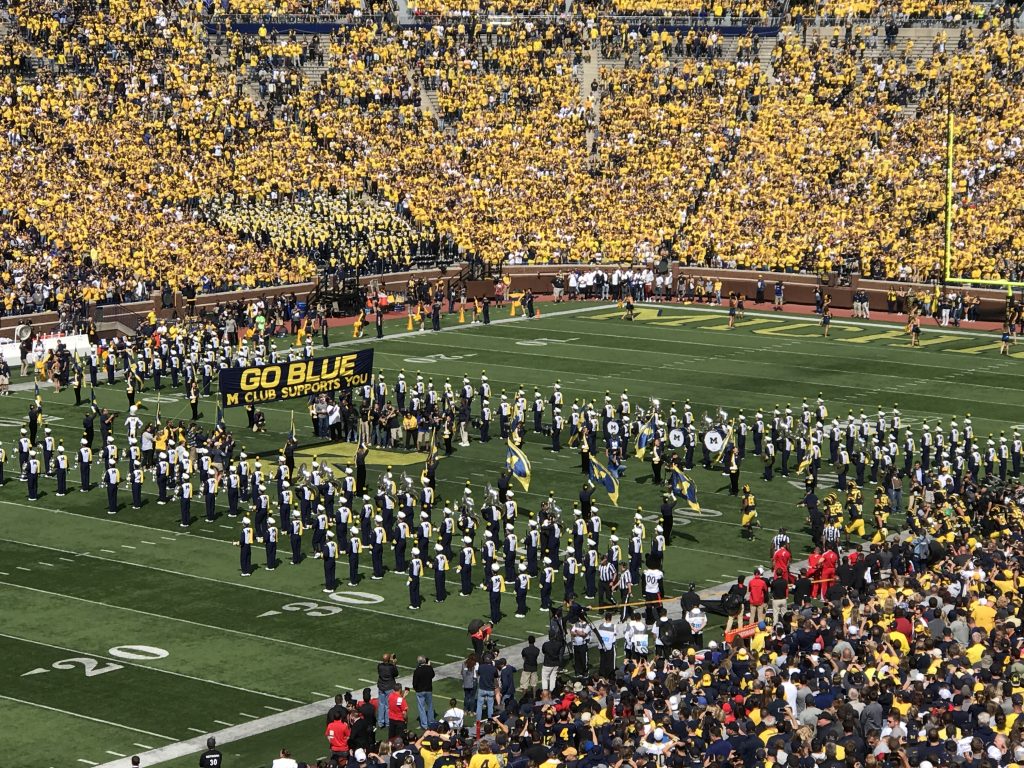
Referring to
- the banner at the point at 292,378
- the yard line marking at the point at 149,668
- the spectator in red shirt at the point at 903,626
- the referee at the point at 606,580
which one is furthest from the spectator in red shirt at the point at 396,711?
the banner at the point at 292,378

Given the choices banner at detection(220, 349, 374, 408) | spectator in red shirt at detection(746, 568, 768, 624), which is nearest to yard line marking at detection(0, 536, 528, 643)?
spectator in red shirt at detection(746, 568, 768, 624)

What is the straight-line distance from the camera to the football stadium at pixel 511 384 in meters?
21.7

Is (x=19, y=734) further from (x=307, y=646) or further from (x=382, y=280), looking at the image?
(x=382, y=280)

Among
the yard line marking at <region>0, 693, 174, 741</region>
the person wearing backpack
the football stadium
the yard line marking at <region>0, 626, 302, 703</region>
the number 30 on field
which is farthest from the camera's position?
the person wearing backpack

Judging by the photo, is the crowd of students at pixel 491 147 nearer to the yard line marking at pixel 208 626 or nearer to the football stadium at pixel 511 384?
the football stadium at pixel 511 384

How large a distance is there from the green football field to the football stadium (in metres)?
0.11

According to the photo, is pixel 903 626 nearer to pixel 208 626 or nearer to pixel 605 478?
pixel 208 626

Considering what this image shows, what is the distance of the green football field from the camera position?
23.0 meters

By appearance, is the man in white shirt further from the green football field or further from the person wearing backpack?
the person wearing backpack

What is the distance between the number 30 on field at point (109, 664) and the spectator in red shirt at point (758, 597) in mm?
8116

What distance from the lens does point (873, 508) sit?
33.1 metres

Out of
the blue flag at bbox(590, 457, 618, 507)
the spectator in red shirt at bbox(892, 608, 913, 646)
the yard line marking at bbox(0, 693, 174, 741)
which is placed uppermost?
the spectator in red shirt at bbox(892, 608, 913, 646)

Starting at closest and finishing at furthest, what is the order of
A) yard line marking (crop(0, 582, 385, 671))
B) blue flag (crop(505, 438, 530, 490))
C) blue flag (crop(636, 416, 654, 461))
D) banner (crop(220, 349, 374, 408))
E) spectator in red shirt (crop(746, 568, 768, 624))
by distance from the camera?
yard line marking (crop(0, 582, 385, 671))
spectator in red shirt (crop(746, 568, 768, 624))
blue flag (crop(505, 438, 530, 490))
blue flag (crop(636, 416, 654, 461))
banner (crop(220, 349, 374, 408))

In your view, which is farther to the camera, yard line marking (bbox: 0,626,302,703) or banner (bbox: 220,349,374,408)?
Result: banner (bbox: 220,349,374,408)
